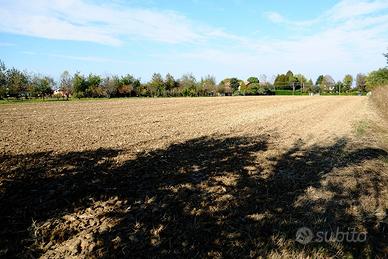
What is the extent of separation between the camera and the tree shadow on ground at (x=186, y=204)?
4.68m

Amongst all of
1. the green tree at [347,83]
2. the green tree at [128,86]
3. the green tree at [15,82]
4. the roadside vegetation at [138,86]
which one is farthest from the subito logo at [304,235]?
the green tree at [347,83]

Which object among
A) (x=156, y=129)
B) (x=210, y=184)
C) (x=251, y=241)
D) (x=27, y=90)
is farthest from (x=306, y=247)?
(x=27, y=90)

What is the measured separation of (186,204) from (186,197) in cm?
36

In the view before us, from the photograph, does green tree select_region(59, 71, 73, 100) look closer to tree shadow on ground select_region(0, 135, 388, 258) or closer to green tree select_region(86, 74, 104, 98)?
green tree select_region(86, 74, 104, 98)

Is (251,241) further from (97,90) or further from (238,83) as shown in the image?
(238,83)

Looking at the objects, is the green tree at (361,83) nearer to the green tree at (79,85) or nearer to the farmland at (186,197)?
the green tree at (79,85)

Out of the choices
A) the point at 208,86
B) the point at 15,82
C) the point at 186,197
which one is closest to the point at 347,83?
the point at 208,86

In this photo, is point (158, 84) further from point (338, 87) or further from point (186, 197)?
point (186, 197)

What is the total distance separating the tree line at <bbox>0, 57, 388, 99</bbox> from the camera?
71438 millimetres

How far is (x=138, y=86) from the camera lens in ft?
338

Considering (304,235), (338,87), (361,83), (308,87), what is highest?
(361,83)

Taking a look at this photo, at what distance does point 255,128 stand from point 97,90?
8178cm

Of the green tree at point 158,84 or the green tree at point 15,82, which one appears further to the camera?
the green tree at point 158,84

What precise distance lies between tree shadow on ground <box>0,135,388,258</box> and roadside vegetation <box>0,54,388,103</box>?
53553 mm
